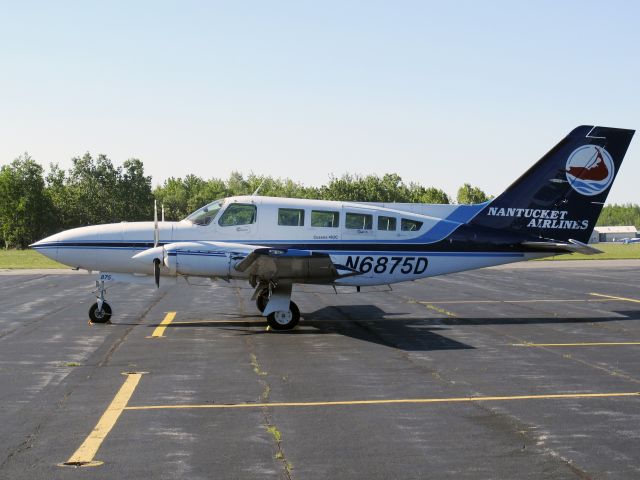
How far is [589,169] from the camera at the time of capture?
20.4 metres

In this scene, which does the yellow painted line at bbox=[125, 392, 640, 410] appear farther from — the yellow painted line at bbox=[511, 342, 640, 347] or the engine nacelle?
the engine nacelle

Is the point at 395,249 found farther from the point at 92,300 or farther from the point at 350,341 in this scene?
the point at 92,300

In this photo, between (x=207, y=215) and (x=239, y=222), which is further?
(x=207, y=215)

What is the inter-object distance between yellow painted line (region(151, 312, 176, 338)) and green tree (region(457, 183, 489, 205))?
5098 inches

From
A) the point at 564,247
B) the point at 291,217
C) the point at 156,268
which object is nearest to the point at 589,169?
the point at 564,247

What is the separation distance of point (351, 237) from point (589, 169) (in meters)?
7.26

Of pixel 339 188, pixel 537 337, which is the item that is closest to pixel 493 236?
pixel 537 337

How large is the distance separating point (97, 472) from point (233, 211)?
1214 centimetres

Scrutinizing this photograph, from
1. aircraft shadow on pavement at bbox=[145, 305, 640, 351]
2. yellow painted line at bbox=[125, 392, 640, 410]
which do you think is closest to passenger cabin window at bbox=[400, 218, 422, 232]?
aircraft shadow on pavement at bbox=[145, 305, 640, 351]

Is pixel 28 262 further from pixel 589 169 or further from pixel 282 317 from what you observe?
pixel 589 169

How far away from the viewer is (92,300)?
2528cm

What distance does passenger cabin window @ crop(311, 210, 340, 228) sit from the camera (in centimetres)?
1908

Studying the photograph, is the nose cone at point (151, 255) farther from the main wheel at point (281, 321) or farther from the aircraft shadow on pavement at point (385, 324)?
the main wheel at point (281, 321)

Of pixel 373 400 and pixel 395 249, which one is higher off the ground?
pixel 395 249
